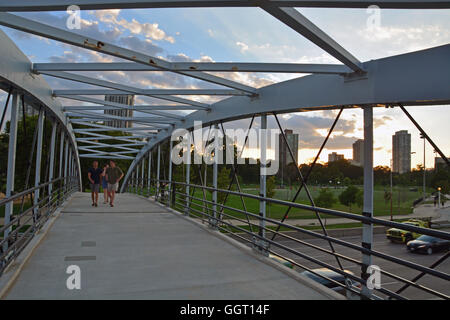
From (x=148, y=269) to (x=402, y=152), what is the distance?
4122 mm

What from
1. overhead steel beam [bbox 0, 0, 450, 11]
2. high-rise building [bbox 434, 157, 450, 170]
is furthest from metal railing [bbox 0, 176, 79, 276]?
high-rise building [bbox 434, 157, 450, 170]

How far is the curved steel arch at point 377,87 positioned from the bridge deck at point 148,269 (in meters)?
3.04

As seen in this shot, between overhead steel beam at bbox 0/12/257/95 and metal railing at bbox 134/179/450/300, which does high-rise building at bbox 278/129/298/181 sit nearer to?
metal railing at bbox 134/179/450/300

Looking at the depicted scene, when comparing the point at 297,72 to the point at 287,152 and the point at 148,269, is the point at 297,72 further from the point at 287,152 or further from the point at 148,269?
the point at 148,269

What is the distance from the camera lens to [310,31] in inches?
189

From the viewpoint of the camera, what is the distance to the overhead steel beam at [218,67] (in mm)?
6219

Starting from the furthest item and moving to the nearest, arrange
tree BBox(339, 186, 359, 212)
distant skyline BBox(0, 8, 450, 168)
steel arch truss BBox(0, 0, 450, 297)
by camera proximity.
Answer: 1. tree BBox(339, 186, 359, 212)
2. distant skyline BBox(0, 8, 450, 168)
3. steel arch truss BBox(0, 0, 450, 297)

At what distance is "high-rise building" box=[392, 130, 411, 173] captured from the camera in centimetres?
555

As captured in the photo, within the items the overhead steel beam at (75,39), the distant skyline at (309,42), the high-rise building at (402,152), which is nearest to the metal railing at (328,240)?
the high-rise building at (402,152)

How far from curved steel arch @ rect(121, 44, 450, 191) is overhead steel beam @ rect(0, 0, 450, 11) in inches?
68.4

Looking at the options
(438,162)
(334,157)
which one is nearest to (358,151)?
(334,157)

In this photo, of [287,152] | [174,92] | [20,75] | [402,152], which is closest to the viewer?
[402,152]
